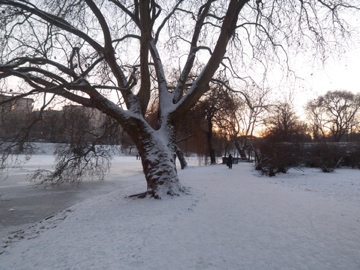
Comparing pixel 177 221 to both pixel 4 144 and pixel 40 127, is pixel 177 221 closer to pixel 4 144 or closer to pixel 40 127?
pixel 4 144

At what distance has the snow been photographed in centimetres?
343

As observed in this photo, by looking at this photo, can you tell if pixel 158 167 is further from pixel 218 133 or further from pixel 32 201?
pixel 218 133

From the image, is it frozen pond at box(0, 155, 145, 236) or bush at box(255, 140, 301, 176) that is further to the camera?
bush at box(255, 140, 301, 176)

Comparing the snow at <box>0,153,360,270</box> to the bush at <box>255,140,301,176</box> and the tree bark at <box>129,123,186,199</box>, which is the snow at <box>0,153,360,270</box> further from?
the bush at <box>255,140,301,176</box>

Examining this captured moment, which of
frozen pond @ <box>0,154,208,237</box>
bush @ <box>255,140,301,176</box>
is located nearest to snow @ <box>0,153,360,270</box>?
frozen pond @ <box>0,154,208,237</box>

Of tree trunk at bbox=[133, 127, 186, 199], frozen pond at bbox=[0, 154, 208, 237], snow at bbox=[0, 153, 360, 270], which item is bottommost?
frozen pond at bbox=[0, 154, 208, 237]

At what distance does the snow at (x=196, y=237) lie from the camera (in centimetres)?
343

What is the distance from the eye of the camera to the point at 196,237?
430 centimetres

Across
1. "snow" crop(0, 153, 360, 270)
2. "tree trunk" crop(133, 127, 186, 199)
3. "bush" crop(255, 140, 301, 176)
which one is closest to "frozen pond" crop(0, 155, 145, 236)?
"snow" crop(0, 153, 360, 270)

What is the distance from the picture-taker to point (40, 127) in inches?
381

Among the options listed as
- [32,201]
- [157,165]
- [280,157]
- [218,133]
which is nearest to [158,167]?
[157,165]

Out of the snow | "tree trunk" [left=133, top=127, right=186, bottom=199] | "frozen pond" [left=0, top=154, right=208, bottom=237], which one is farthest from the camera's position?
"frozen pond" [left=0, top=154, right=208, bottom=237]

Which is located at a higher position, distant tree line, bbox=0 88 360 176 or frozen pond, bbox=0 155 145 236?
distant tree line, bbox=0 88 360 176

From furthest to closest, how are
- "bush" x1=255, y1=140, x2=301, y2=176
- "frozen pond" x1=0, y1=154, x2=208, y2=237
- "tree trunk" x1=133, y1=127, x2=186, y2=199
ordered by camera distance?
"bush" x1=255, y1=140, x2=301, y2=176 < "frozen pond" x1=0, y1=154, x2=208, y2=237 < "tree trunk" x1=133, y1=127, x2=186, y2=199
